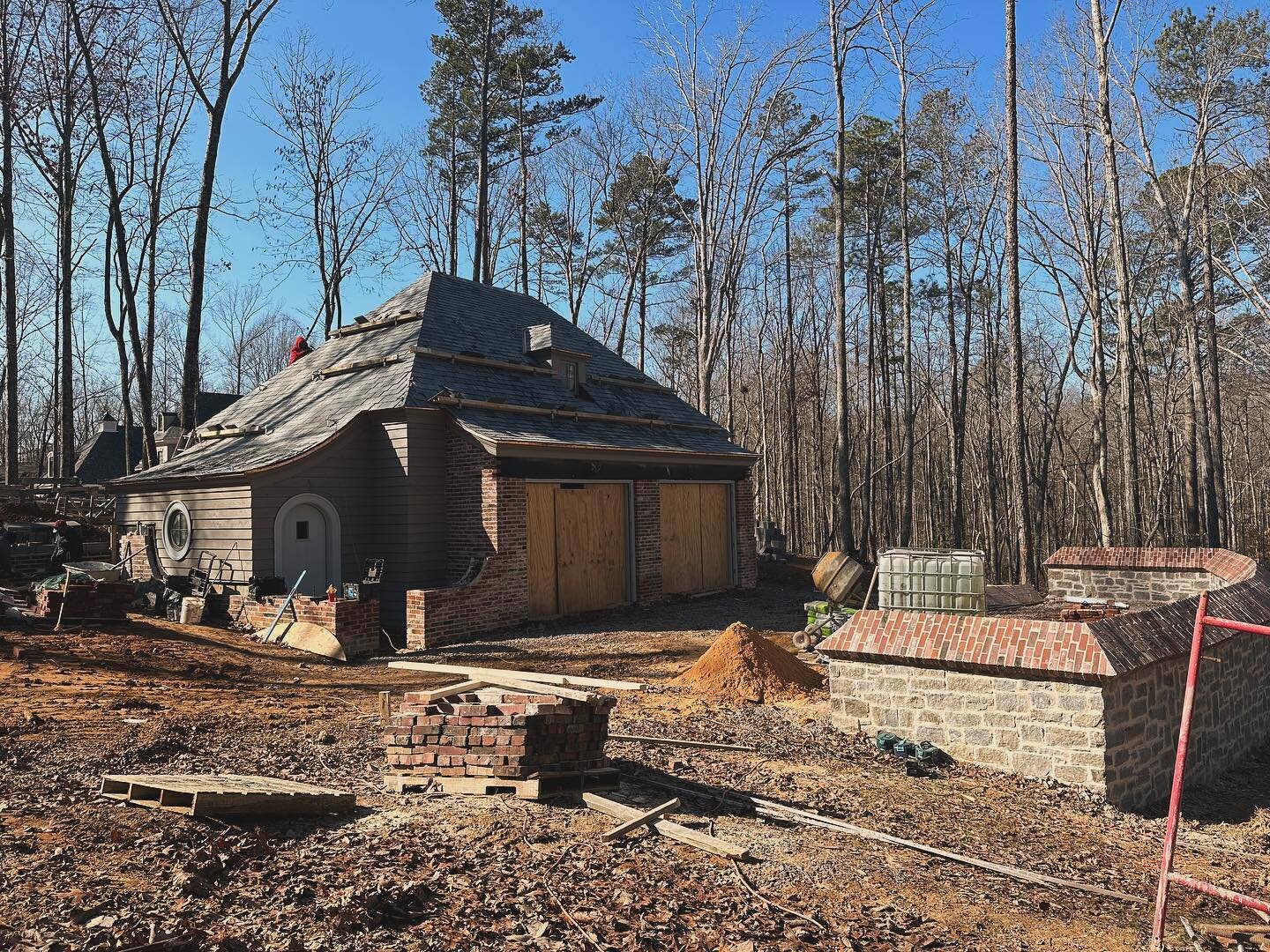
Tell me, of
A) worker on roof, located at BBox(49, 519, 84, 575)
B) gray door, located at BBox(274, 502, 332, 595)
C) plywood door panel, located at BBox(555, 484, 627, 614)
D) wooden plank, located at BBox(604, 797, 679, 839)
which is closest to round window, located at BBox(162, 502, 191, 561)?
worker on roof, located at BBox(49, 519, 84, 575)

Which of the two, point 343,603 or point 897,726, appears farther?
point 343,603

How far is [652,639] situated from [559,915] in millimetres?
9689

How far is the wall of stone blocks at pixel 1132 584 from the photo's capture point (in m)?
12.8

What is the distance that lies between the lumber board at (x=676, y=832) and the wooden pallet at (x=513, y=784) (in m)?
0.23

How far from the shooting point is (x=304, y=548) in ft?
47.8

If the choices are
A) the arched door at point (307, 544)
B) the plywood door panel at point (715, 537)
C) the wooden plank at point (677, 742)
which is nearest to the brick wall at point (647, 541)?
the plywood door panel at point (715, 537)

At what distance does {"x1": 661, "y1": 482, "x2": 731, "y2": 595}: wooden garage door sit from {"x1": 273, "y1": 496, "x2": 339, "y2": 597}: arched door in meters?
7.00

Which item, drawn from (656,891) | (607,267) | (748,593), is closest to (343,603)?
(656,891)

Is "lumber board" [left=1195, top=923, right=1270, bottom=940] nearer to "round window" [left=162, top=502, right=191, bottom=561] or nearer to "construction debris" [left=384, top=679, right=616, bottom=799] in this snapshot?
"construction debris" [left=384, top=679, right=616, bottom=799]

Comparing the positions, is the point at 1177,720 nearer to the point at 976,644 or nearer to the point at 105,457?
the point at 976,644

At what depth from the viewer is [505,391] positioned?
1695cm

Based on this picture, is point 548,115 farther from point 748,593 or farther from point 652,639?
point 652,639

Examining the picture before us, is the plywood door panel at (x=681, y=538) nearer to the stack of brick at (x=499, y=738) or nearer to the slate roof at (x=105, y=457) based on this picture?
the stack of brick at (x=499, y=738)

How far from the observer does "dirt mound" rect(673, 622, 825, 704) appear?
10.0m
